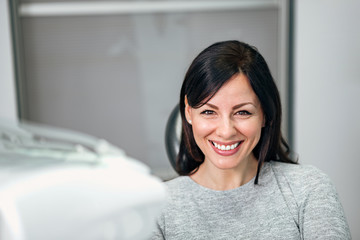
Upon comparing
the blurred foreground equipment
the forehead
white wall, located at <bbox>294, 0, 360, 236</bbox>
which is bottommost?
white wall, located at <bbox>294, 0, 360, 236</bbox>

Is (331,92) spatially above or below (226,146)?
below

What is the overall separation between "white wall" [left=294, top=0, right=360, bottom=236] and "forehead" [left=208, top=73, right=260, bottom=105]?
119cm

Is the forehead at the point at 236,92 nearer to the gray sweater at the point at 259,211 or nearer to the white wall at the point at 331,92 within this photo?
the gray sweater at the point at 259,211

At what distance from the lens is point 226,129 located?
1054 millimetres

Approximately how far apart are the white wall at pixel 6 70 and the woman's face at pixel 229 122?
5.62 ft

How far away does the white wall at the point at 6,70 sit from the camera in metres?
2.50

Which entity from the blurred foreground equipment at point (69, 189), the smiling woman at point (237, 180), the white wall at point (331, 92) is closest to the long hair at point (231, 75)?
the smiling woman at point (237, 180)

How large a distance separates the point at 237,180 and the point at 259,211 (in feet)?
0.37

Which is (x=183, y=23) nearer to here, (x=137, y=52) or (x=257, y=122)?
(x=137, y=52)

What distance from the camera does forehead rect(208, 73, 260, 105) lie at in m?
1.07

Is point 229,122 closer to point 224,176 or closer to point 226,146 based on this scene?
point 226,146

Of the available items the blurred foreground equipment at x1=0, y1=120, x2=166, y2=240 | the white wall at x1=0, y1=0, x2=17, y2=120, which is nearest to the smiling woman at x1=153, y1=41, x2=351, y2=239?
the blurred foreground equipment at x1=0, y1=120, x2=166, y2=240

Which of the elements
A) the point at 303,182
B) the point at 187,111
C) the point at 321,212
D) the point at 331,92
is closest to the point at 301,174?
the point at 303,182

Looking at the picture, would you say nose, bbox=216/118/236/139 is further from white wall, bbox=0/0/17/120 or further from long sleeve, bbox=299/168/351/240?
white wall, bbox=0/0/17/120
